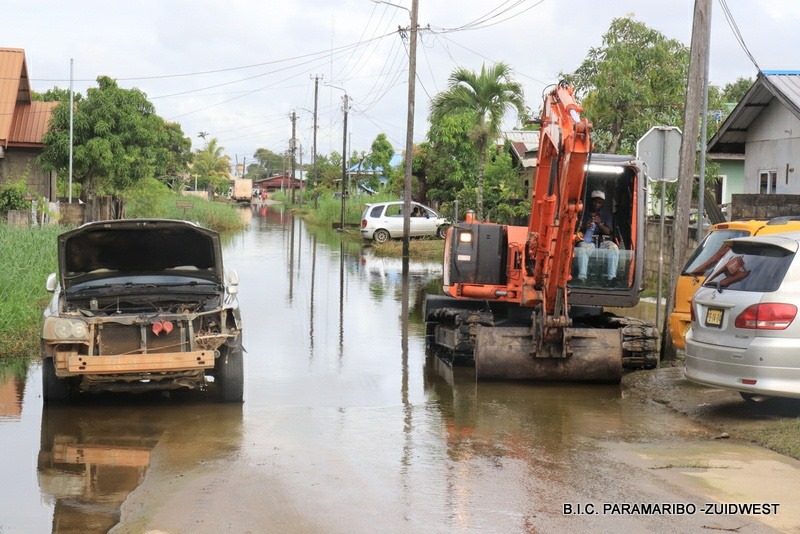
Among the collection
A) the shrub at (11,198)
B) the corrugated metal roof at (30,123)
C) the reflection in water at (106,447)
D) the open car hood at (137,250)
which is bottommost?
the reflection in water at (106,447)

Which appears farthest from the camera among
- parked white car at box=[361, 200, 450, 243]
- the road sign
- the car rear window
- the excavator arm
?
parked white car at box=[361, 200, 450, 243]

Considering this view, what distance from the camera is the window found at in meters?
22.9

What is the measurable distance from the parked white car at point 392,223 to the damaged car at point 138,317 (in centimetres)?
2723

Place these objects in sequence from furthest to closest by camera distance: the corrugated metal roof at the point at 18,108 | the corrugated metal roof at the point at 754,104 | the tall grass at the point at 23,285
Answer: the corrugated metal roof at the point at 18,108 < the corrugated metal roof at the point at 754,104 < the tall grass at the point at 23,285

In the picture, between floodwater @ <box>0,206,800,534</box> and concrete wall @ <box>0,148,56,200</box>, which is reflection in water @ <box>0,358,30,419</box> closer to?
floodwater @ <box>0,206,800,534</box>

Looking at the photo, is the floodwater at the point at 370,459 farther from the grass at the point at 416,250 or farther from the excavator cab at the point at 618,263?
the grass at the point at 416,250

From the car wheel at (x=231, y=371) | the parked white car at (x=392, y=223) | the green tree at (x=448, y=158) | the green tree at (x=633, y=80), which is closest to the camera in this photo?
A: the car wheel at (x=231, y=371)

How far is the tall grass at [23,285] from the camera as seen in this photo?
13656mm

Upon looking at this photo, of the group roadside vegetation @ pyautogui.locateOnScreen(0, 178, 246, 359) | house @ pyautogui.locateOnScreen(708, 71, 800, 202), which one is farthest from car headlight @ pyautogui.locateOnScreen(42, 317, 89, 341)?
house @ pyautogui.locateOnScreen(708, 71, 800, 202)

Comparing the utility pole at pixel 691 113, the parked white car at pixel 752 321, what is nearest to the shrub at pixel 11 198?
the utility pole at pixel 691 113

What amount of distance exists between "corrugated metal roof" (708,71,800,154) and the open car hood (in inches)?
487

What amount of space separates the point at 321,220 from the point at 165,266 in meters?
45.9

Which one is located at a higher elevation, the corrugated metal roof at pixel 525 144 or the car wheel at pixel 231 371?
the corrugated metal roof at pixel 525 144

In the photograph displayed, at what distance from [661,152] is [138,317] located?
7.82m
